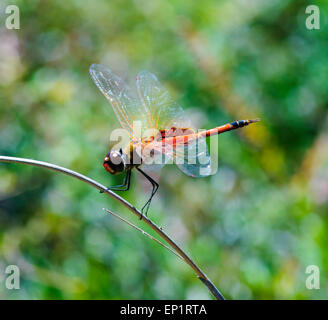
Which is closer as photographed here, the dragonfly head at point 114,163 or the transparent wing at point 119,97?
the dragonfly head at point 114,163

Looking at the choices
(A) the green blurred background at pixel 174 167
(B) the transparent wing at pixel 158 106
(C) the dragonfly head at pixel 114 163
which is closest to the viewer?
(C) the dragonfly head at pixel 114 163

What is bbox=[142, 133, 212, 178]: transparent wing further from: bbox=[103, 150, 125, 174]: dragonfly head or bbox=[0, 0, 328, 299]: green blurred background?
bbox=[0, 0, 328, 299]: green blurred background

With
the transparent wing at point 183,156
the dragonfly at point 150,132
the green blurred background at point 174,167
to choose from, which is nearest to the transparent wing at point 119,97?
the dragonfly at point 150,132

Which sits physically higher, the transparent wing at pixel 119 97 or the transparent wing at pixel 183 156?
the transparent wing at pixel 119 97

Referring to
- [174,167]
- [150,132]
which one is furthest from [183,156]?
[174,167]

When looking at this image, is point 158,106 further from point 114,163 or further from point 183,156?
point 114,163

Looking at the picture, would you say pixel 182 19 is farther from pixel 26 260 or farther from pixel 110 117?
pixel 26 260

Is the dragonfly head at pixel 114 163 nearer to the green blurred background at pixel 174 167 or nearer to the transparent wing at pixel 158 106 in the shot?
the transparent wing at pixel 158 106
